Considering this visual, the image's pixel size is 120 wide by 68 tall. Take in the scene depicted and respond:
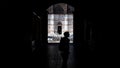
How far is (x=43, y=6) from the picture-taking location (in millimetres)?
26766

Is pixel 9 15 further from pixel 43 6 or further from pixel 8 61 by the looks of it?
pixel 43 6

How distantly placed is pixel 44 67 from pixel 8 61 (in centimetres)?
231

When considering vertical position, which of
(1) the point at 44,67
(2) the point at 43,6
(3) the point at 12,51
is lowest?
(1) the point at 44,67
